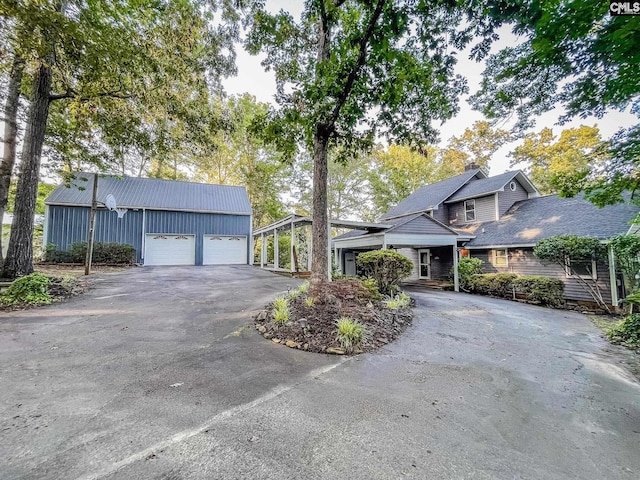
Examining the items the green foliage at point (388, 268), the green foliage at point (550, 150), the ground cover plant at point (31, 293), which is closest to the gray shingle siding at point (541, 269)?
the green foliage at point (388, 268)

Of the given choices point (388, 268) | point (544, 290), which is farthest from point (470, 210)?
point (388, 268)

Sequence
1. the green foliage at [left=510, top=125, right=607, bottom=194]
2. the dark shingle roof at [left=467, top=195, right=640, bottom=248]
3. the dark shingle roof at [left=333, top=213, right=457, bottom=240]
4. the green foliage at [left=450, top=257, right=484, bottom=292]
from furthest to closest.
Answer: the green foliage at [left=510, top=125, right=607, bottom=194] < the green foliage at [left=450, top=257, right=484, bottom=292] < the dark shingle roof at [left=333, top=213, right=457, bottom=240] < the dark shingle roof at [left=467, top=195, right=640, bottom=248]

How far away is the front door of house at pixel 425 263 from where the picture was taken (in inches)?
630

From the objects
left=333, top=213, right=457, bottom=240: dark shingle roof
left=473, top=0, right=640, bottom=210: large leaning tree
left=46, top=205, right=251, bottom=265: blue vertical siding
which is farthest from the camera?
left=46, top=205, right=251, bottom=265: blue vertical siding

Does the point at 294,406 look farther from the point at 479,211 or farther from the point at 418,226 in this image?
the point at 479,211

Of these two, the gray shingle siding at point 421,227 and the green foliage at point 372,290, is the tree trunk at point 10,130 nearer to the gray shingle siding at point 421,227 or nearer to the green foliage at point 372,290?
the green foliage at point 372,290

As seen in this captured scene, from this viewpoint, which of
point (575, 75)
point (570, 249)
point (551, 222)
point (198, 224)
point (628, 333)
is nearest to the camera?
point (575, 75)

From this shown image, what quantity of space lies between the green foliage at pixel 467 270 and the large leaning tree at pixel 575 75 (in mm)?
7122

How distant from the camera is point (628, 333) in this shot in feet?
17.1

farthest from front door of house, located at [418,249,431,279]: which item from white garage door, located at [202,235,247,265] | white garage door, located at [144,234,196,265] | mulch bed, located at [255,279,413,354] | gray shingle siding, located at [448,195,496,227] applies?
white garage door, located at [144,234,196,265]

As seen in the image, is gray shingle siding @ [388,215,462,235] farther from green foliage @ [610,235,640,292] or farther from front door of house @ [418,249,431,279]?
green foliage @ [610,235,640,292]

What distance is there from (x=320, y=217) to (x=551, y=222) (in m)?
11.3

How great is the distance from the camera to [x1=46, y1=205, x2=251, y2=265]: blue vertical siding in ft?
50.5

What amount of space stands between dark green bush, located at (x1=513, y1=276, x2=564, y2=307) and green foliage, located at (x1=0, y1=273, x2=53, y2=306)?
46.3 feet
